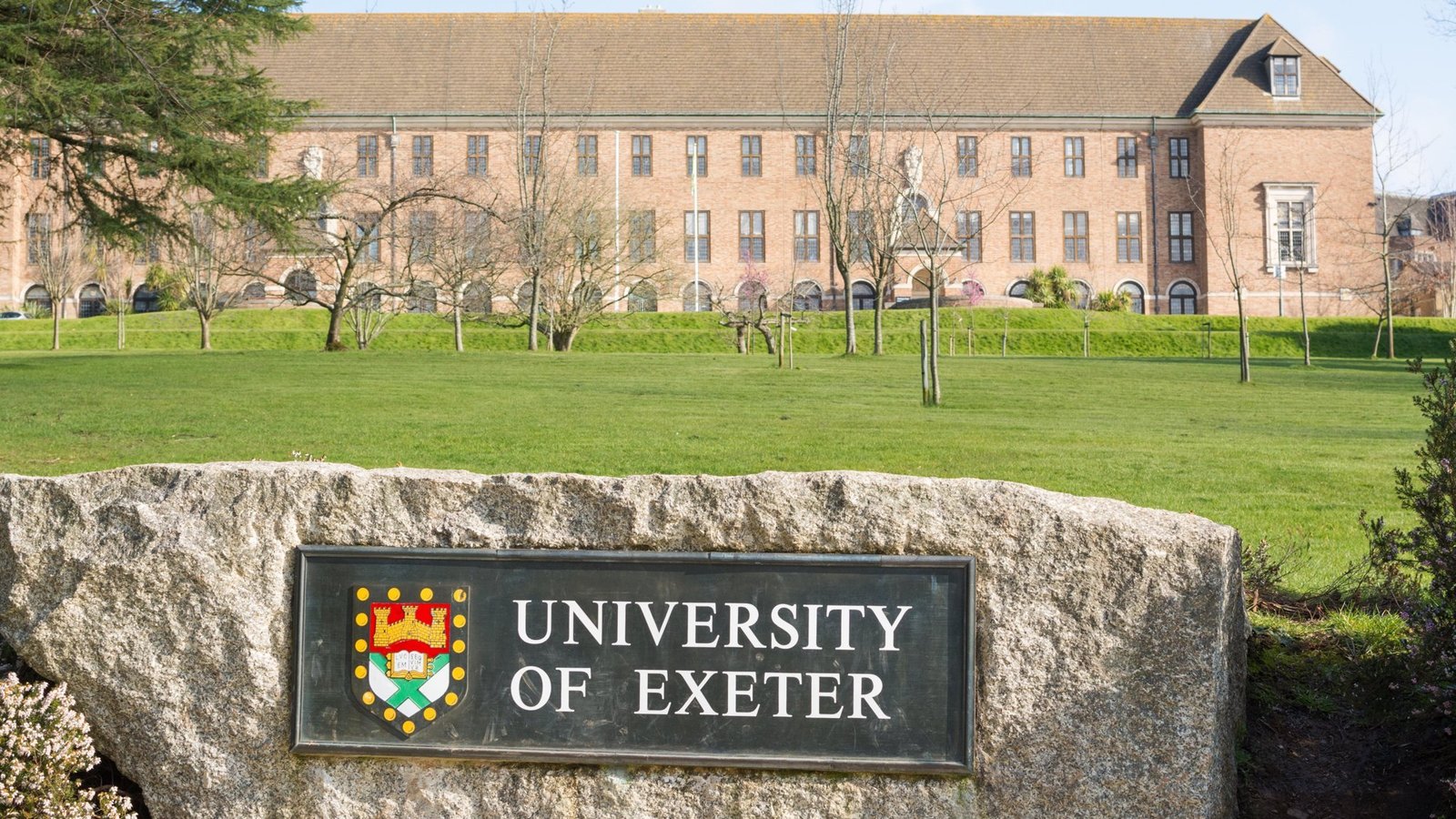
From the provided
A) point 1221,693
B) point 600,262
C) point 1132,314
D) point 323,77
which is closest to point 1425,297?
point 1132,314

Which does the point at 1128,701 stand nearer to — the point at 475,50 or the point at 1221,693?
the point at 1221,693

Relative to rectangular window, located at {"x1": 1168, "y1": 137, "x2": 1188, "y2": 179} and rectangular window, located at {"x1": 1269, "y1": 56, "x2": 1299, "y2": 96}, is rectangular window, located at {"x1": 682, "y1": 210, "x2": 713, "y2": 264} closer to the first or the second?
rectangular window, located at {"x1": 1168, "y1": 137, "x2": 1188, "y2": 179}

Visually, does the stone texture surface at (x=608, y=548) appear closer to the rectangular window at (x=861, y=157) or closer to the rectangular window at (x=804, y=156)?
the rectangular window at (x=861, y=157)

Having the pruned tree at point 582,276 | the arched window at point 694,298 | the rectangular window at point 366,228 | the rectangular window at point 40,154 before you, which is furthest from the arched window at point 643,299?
the rectangular window at point 40,154

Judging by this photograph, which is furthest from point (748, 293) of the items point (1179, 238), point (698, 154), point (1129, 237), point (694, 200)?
point (1179, 238)

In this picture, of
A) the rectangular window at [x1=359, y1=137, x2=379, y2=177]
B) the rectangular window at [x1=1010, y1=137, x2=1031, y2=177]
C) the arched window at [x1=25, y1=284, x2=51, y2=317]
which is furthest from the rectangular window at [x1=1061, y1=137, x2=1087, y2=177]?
the arched window at [x1=25, y1=284, x2=51, y2=317]

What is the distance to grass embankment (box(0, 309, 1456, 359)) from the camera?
3581 centimetres

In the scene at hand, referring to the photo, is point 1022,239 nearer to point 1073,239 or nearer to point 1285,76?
point 1073,239

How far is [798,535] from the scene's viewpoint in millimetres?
3471

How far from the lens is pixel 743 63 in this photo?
183 ft

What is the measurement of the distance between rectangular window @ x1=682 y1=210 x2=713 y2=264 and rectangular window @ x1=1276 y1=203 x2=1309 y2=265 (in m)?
24.4

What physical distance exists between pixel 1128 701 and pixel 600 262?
3569 cm

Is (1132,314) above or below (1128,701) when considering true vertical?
above

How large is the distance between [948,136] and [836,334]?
799 inches
